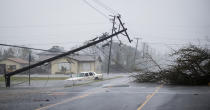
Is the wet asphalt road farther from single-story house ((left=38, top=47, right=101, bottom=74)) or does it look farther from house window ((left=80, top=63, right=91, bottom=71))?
house window ((left=80, top=63, right=91, bottom=71))

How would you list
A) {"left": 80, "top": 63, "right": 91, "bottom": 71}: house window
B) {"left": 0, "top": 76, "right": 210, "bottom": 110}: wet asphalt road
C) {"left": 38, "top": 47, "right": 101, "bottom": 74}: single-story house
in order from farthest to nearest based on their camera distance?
1. {"left": 80, "top": 63, "right": 91, "bottom": 71}: house window
2. {"left": 38, "top": 47, "right": 101, "bottom": 74}: single-story house
3. {"left": 0, "top": 76, "right": 210, "bottom": 110}: wet asphalt road

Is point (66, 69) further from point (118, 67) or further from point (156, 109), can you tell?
point (156, 109)

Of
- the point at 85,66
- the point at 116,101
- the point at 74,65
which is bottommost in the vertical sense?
the point at 116,101

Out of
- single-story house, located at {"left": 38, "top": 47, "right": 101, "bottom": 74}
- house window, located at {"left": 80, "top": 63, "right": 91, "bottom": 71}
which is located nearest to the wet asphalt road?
single-story house, located at {"left": 38, "top": 47, "right": 101, "bottom": 74}

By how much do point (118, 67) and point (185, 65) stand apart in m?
44.7

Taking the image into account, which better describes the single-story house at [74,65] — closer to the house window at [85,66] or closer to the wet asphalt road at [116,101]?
the house window at [85,66]

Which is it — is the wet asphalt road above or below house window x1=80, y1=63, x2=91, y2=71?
below

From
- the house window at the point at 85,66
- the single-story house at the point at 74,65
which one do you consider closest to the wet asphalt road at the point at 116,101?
the single-story house at the point at 74,65

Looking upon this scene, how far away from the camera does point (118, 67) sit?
62.7m

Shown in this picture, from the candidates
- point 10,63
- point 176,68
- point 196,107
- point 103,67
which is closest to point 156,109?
point 196,107

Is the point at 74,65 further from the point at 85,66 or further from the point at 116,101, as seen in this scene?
the point at 116,101

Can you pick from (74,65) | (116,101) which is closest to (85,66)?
(74,65)

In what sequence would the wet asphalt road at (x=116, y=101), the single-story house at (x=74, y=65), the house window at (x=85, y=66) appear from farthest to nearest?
the house window at (x=85, y=66) < the single-story house at (x=74, y=65) < the wet asphalt road at (x=116, y=101)

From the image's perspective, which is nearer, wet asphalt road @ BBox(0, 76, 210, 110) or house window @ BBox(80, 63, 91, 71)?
wet asphalt road @ BBox(0, 76, 210, 110)
